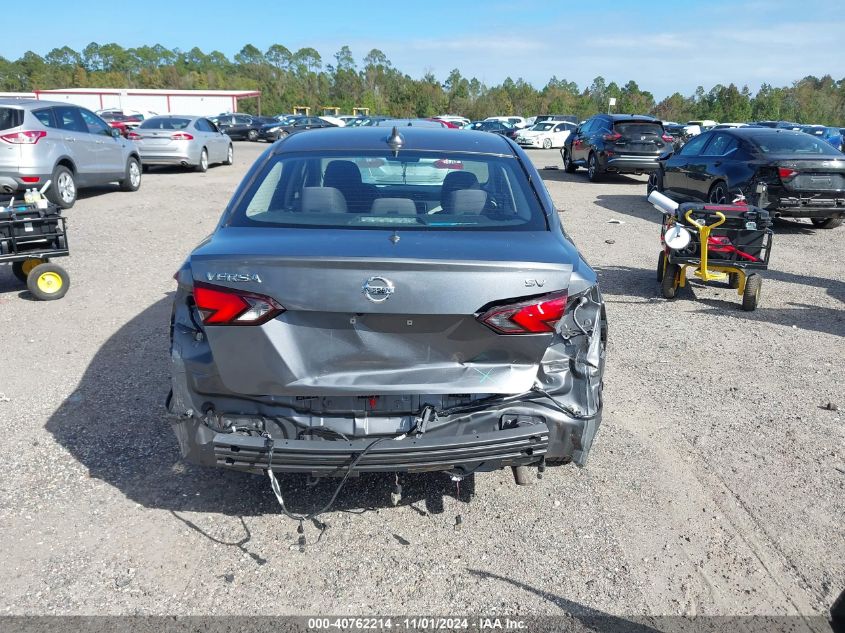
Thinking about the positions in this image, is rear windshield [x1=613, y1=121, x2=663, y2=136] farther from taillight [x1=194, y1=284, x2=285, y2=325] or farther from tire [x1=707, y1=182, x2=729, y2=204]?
taillight [x1=194, y1=284, x2=285, y2=325]

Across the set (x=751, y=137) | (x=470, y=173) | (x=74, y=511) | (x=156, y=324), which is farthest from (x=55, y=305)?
(x=751, y=137)

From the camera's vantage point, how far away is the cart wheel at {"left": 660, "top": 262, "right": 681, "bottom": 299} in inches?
285

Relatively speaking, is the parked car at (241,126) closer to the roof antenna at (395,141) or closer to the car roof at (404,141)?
the car roof at (404,141)

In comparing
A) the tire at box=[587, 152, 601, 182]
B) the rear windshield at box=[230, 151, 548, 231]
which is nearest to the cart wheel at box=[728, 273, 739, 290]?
the rear windshield at box=[230, 151, 548, 231]

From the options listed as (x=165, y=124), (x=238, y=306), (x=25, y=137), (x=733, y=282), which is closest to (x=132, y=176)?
(x=25, y=137)

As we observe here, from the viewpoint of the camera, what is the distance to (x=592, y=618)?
9.11 feet

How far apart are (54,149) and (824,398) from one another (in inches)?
458

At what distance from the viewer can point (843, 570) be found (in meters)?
3.07

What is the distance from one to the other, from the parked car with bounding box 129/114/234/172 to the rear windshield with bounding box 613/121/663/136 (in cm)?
1107

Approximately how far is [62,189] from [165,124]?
762 cm

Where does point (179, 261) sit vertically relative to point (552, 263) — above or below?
below

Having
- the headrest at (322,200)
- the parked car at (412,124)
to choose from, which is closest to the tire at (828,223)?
the parked car at (412,124)

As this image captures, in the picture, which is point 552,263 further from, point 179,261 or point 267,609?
point 179,261

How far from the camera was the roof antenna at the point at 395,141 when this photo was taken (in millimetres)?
3985
